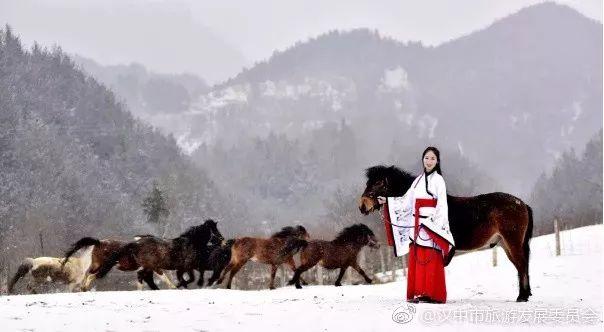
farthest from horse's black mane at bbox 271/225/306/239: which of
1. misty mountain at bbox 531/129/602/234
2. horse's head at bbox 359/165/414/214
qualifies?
misty mountain at bbox 531/129/602/234

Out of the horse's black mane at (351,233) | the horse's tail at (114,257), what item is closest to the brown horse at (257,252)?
the horse's black mane at (351,233)

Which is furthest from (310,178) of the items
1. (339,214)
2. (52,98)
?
(339,214)

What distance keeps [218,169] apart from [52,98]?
91408 mm

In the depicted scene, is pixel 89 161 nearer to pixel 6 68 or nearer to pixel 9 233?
pixel 6 68

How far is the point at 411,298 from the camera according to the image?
905 centimetres

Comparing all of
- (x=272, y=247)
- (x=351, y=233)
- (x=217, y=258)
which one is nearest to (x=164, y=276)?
(x=217, y=258)

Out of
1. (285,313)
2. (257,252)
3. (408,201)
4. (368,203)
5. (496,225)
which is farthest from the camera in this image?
(257,252)

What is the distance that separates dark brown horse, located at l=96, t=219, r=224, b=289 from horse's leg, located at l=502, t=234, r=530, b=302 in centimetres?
779

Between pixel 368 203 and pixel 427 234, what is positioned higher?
pixel 368 203

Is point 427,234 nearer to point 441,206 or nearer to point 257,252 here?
point 441,206

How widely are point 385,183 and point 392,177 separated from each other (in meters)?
0.15

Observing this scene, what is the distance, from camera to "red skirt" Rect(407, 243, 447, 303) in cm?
885

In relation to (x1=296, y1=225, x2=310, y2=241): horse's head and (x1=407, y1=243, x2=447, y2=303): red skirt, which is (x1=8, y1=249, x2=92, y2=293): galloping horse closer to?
(x1=296, y1=225, x2=310, y2=241): horse's head

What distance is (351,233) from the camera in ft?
50.3
